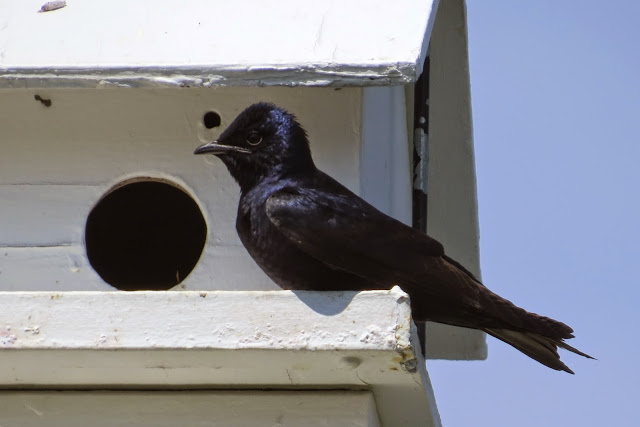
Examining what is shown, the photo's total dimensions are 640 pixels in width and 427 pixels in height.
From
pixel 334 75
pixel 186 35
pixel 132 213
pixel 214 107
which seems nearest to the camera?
pixel 334 75

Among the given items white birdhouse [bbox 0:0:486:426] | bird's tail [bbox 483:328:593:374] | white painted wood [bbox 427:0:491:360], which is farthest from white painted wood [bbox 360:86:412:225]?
bird's tail [bbox 483:328:593:374]

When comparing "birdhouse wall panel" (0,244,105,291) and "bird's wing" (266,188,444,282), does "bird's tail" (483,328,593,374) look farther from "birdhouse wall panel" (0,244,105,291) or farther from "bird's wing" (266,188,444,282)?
"birdhouse wall panel" (0,244,105,291)

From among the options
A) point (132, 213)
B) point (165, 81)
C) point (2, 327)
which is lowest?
point (132, 213)

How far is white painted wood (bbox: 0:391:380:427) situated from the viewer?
3002 mm

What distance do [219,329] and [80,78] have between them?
667mm

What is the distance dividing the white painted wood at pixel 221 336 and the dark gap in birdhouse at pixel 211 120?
2.43ft

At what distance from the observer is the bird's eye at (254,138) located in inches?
135

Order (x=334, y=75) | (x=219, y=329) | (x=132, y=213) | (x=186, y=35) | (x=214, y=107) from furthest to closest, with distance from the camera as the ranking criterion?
(x=132, y=213)
(x=214, y=107)
(x=186, y=35)
(x=334, y=75)
(x=219, y=329)

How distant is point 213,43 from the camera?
3203 millimetres

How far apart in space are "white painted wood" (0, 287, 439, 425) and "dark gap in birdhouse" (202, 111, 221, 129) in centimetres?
74

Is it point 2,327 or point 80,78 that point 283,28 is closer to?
point 80,78

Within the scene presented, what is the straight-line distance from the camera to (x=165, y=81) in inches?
121

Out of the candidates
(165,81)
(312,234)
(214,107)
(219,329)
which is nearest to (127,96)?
(214,107)

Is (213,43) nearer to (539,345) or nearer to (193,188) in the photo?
(193,188)
